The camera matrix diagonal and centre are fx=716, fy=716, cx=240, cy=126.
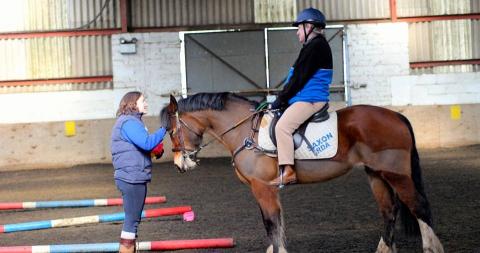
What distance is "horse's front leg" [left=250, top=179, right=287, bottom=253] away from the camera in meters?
6.08

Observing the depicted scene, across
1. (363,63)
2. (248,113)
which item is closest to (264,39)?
(363,63)

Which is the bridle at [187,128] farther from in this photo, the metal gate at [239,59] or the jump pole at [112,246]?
the metal gate at [239,59]

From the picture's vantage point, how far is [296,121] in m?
6.20

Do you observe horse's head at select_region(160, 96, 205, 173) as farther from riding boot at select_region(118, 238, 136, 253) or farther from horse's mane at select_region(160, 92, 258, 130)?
riding boot at select_region(118, 238, 136, 253)

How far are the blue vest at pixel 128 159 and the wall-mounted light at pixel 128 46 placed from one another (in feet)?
47.7

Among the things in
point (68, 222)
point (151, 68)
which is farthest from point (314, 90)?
point (151, 68)

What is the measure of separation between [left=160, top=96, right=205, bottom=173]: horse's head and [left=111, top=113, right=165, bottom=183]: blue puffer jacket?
0.45m

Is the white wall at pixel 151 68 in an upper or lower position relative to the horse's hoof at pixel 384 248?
upper

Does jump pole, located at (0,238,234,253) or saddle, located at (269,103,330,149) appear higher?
saddle, located at (269,103,330,149)

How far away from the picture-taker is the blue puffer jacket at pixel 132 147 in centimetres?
582

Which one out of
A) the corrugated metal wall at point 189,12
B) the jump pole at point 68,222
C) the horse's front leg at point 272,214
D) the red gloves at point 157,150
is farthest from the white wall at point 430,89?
the red gloves at point 157,150

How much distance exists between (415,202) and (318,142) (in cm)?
97

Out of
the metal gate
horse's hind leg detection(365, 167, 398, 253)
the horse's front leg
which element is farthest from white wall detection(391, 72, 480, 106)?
the horse's front leg

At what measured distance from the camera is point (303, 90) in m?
6.27
